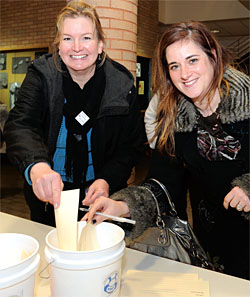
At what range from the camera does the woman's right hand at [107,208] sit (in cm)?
109

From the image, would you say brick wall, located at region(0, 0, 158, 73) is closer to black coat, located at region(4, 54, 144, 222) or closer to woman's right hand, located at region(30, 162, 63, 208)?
black coat, located at region(4, 54, 144, 222)

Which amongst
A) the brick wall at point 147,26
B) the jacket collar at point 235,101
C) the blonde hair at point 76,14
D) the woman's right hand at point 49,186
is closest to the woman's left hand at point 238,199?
the jacket collar at point 235,101

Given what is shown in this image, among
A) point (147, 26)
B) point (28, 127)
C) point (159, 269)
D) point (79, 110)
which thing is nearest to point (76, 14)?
point (79, 110)

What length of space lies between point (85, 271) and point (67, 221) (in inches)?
6.8

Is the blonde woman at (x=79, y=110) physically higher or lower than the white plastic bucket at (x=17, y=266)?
higher

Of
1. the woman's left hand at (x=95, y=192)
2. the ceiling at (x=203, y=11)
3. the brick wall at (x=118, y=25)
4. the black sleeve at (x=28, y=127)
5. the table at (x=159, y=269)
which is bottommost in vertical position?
the table at (x=159, y=269)

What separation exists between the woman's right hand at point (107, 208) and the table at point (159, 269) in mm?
154

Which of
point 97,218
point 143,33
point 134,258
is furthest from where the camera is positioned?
point 143,33

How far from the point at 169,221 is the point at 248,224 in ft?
1.77

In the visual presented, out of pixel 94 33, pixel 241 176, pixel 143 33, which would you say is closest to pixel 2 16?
pixel 143 33

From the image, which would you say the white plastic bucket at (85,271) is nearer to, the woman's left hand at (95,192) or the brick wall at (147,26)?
the woman's left hand at (95,192)

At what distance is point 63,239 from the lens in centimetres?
92

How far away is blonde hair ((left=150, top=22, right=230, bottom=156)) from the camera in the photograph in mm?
1469

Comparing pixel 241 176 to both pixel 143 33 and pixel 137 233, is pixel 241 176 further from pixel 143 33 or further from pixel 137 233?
pixel 143 33
